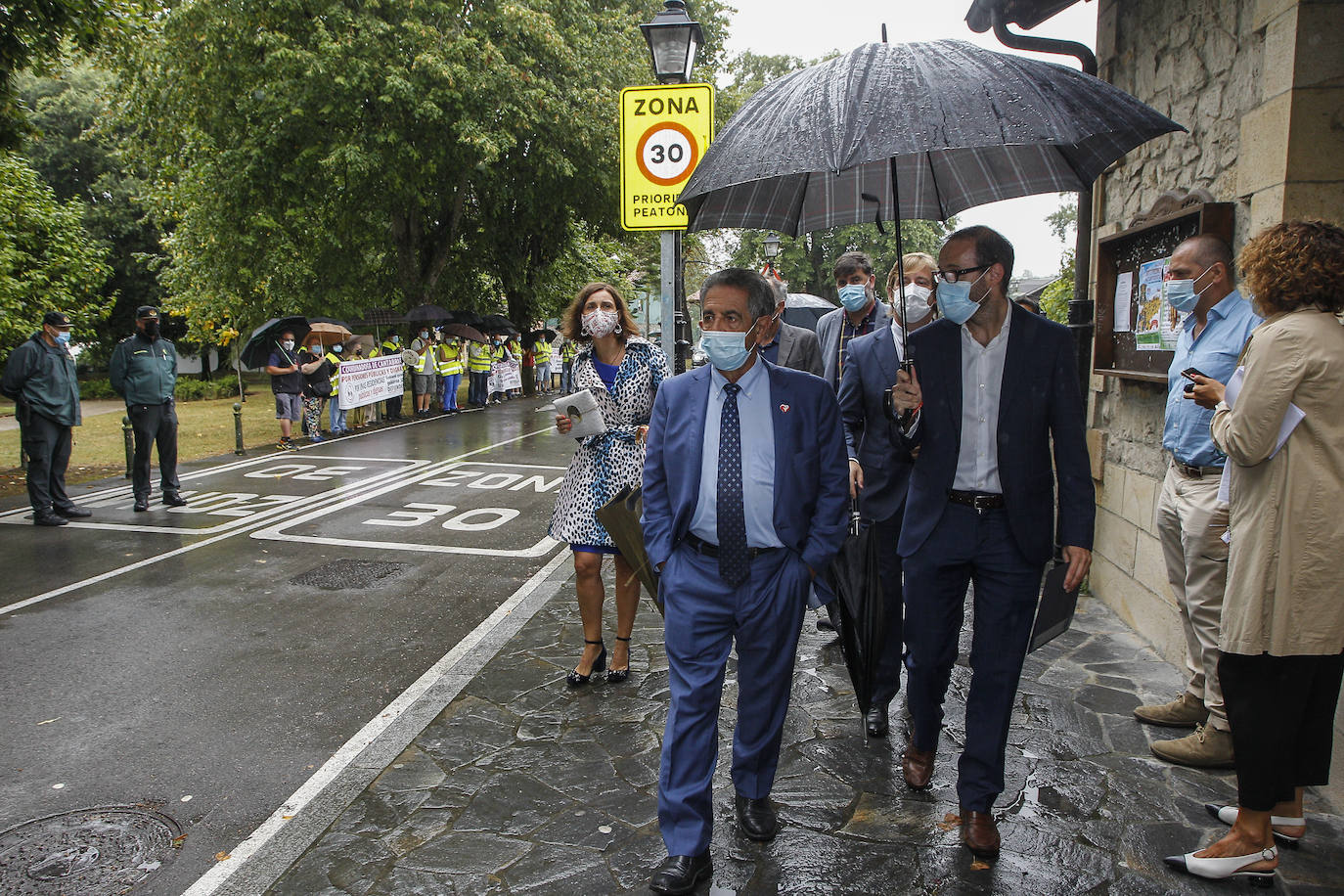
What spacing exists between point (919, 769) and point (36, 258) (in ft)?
47.5

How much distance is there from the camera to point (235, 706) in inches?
191

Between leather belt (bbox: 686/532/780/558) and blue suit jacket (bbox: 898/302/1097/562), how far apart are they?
657 millimetres

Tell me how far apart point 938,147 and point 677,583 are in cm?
164

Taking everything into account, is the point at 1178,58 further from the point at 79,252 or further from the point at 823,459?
the point at 79,252

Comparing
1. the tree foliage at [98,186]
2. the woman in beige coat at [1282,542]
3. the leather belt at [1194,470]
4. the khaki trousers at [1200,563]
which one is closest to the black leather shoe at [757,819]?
the woman in beige coat at [1282,542]

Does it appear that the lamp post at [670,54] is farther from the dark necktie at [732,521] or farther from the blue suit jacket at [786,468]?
the dark necktie at [732,521]

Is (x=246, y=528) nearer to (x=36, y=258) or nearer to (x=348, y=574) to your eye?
(x=348, y=574)

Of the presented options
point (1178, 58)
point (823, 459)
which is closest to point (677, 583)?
point (823, 459)

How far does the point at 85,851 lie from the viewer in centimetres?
346

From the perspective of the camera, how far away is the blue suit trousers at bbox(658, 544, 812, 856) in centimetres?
314

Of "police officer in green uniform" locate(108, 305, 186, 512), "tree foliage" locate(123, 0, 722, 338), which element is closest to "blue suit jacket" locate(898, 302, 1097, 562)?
"police officer in green uniform" locate(108, 305, 186, 512)

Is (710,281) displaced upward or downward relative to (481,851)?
upward

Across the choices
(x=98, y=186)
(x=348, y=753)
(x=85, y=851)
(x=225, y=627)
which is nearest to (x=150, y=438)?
(x=225, y=627)

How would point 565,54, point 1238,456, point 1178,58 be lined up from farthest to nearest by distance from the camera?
point 565,54
point 1178,58
point 1238,456
